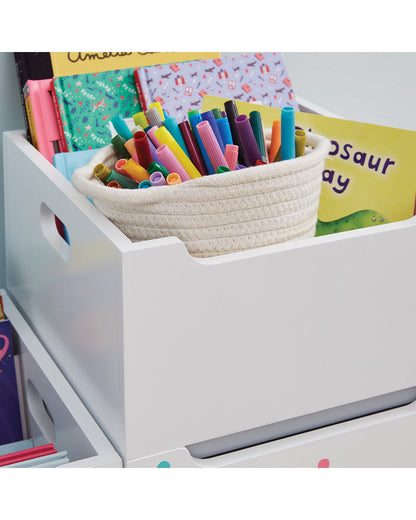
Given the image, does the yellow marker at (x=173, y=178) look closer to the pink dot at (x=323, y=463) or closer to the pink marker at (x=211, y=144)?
the pink marker at (x=211, y=144)

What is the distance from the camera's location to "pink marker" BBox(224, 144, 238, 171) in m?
0.65

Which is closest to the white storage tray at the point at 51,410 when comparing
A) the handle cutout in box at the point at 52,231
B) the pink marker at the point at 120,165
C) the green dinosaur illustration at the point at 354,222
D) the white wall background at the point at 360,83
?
the handle cutout in box at the point at 52,231

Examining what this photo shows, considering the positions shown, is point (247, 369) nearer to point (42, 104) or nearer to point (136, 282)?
point (136, 282)

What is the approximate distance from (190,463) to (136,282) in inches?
7.7

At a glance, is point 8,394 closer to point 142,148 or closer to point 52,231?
point 52,231

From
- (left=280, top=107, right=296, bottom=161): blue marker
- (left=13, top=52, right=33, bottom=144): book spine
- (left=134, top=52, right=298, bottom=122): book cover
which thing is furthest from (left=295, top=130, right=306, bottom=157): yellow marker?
(left=13, top=52, right=33, bottom=144): book spine

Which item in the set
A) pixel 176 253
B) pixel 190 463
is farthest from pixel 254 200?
pixel 190 463

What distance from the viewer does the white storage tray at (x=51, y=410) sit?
2.13ft

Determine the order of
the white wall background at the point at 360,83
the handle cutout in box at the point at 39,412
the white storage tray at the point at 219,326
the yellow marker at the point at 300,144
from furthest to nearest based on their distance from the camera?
1. the white wall background at the point at 360,83
2. the handle cutout in box at the point at 39,412
3. the yellow marker at the point at 300,144
4. the white storage tray at the point at 219,326

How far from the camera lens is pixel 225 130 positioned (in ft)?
2.23

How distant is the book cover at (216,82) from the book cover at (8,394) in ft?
1.10

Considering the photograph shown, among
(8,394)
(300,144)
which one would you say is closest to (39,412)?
(8,394)

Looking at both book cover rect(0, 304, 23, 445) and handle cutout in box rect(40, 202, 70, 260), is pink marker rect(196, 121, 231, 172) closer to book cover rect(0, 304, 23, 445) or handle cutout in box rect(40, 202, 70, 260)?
handle cutout in box rect(40, 202, 70, 260)
